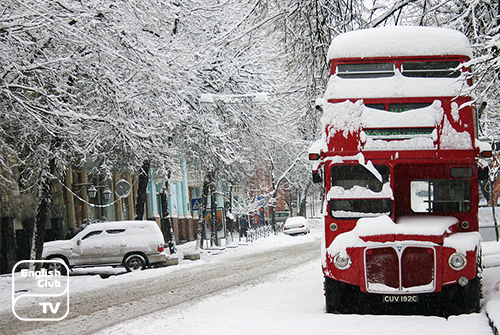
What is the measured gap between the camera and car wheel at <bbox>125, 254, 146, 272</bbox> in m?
21.9

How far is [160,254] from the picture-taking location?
22.3 meters

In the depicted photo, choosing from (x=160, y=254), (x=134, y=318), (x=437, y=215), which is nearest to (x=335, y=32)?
(x=437, y=215)

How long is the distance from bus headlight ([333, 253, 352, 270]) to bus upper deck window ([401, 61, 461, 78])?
3.11 m

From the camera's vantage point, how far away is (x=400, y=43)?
9.80m

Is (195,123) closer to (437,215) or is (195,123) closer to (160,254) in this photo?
(160,254)

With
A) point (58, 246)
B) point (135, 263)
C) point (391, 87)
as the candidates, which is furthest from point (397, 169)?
point (58, 246)

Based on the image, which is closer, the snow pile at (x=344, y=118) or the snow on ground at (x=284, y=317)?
the snow on ground at (x=284, y=317)

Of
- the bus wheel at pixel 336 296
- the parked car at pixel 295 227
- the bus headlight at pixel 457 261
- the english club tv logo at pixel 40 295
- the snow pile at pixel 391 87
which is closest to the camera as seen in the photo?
the bus headlight at pixel 457 261

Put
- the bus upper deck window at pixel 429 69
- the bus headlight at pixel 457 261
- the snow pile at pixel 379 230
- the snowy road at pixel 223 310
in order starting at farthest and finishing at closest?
the bus upper deck window at pixel 429 69, the snow pile at pixel 379 230, the bus headlight at pixel 457 261, the snowy road at pixel 223 310

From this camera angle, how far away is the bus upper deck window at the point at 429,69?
9.64 metres

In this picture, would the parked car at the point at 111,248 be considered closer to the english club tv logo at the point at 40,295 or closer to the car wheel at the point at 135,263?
the car wheel at the point at 135,263

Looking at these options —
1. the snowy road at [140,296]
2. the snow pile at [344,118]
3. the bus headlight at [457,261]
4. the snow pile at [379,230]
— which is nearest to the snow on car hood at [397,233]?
the snow pile at [379,230]

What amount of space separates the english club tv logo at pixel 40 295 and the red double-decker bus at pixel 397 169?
5846 mm

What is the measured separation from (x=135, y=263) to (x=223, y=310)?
12.2 metres
